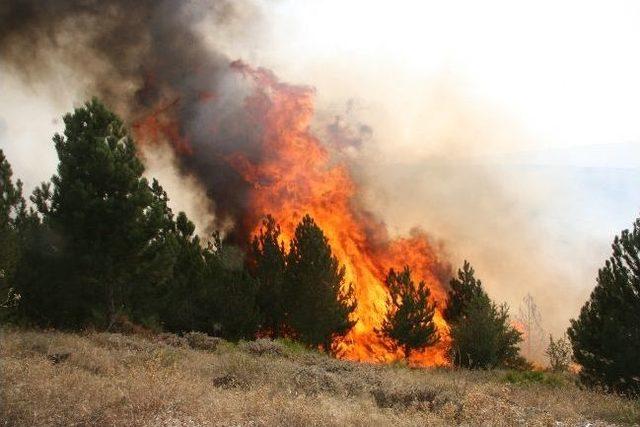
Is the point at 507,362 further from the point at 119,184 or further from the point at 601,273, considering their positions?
the point at 119,184

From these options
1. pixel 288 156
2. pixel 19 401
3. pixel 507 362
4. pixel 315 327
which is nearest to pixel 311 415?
pixel 19 401

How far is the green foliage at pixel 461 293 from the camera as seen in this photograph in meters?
38.6

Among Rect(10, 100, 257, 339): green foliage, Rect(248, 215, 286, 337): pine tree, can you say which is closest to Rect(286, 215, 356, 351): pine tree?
Rect(248, 215, 286, 337): pine tree

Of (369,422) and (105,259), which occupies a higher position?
(105,259)

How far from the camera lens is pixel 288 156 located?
2025 inches

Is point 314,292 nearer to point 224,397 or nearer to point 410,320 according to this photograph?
point 410,320

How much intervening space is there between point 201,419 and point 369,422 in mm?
2514

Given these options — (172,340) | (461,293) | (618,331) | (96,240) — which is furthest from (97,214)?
(461,293)

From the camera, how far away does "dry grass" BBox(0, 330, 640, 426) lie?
742 cm

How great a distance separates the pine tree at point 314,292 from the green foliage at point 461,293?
35.2 ft

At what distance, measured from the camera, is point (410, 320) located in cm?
3344

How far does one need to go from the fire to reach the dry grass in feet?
99.7

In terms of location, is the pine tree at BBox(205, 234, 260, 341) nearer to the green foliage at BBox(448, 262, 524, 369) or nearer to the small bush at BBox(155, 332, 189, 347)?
the small bush at BBox(155, 332, 189, 347)

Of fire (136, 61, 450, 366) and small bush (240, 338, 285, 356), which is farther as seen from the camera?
fire (136, 61, 450, 366)
